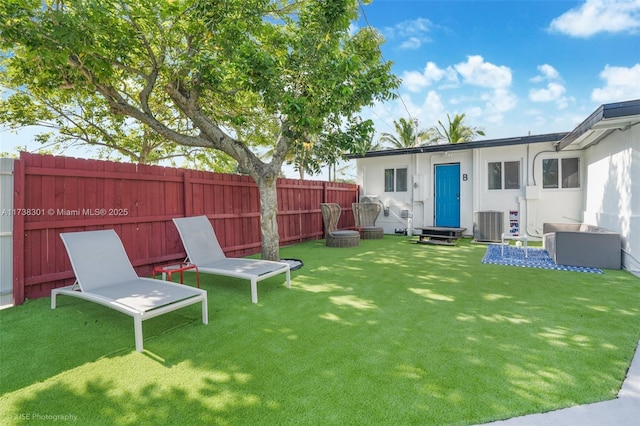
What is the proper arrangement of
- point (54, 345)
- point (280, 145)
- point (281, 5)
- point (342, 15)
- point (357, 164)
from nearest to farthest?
point (54, 345), point (342, 15), point (280, 145), point (281, 5), point (357, 164)

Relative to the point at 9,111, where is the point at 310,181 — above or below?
below

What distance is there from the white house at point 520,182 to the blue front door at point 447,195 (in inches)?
1.3

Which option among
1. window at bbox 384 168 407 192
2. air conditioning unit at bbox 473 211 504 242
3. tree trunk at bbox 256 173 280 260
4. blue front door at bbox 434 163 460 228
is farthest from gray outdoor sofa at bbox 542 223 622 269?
window at bbox 384 168 407 192

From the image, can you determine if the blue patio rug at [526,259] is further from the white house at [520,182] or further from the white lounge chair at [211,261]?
the white lounge chair at [211,261]

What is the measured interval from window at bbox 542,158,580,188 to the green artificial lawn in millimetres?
5839

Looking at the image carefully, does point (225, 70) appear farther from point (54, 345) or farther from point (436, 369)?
point (436, 369)

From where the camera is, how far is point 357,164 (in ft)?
43.3

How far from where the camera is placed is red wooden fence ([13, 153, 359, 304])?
4.29 meters

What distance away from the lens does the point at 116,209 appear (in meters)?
5.25

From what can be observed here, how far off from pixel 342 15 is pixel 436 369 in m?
5.59

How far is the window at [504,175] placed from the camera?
10172 millimetres

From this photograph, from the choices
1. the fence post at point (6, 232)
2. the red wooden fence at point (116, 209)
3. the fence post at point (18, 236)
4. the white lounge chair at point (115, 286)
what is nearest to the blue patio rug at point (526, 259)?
the red wooden fence at point (116, 209)

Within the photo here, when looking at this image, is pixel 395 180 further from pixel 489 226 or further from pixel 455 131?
pixel 455 131

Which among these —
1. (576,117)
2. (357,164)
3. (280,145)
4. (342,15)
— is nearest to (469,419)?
(280,145)
